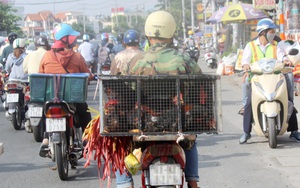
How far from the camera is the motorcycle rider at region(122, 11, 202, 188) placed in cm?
517

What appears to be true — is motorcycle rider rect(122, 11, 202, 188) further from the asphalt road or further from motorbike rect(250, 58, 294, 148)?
motorbike rect(250, 58, 294, 148)

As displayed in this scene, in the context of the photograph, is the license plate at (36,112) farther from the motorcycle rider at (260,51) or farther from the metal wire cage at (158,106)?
the metal wire cage at (158,106)

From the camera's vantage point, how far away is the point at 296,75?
13.2 metres

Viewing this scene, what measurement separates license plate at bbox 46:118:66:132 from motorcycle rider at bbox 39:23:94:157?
1.33 feet

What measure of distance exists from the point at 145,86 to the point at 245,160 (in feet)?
12.6

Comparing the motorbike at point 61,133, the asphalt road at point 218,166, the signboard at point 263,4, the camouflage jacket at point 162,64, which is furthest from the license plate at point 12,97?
the signboard at point 263,4

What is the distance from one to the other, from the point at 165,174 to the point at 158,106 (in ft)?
1.63

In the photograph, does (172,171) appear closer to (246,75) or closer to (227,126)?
(246,75)

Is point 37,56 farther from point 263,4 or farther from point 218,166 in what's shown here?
point 263,4

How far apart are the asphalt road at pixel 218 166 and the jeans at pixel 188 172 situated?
175cm

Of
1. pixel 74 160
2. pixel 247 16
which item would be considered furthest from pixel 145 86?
pixel 247 16

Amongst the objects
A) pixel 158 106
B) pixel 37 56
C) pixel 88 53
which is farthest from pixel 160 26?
pixel 88 53

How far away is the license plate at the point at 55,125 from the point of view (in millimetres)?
7469

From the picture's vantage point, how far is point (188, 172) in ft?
17.8
